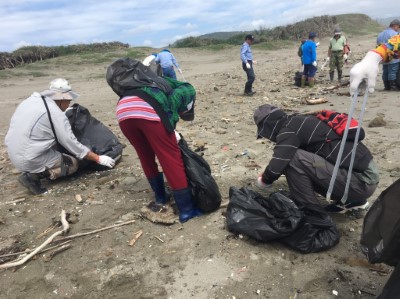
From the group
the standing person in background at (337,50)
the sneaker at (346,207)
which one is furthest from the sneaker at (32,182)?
the standing person in background at (337,50)

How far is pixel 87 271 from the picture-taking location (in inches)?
111

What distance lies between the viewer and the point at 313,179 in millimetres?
3002

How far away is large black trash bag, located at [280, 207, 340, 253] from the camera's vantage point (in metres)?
2.75

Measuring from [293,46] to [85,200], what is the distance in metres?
24.5

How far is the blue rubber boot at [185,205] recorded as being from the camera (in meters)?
3.25

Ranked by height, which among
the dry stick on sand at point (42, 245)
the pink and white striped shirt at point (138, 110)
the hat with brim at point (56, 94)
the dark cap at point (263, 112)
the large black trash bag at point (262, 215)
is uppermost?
the hat with brim at point (56, 94)

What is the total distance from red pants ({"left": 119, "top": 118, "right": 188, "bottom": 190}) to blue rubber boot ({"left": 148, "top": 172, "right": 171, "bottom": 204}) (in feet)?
0.96

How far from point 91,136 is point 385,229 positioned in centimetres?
389

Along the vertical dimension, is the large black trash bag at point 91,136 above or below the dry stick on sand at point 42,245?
above

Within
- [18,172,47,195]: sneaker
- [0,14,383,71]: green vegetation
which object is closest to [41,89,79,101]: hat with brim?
[18,172,47,195]: sneaker

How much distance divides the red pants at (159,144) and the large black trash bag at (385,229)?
1681mm

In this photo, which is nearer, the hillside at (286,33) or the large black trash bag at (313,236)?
the large black trash bag at (313,236)

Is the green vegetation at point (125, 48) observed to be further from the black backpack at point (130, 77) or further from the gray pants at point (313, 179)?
the black backpack at point (130, 77)

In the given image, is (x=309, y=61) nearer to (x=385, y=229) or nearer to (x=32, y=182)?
(x=32, y=182)
